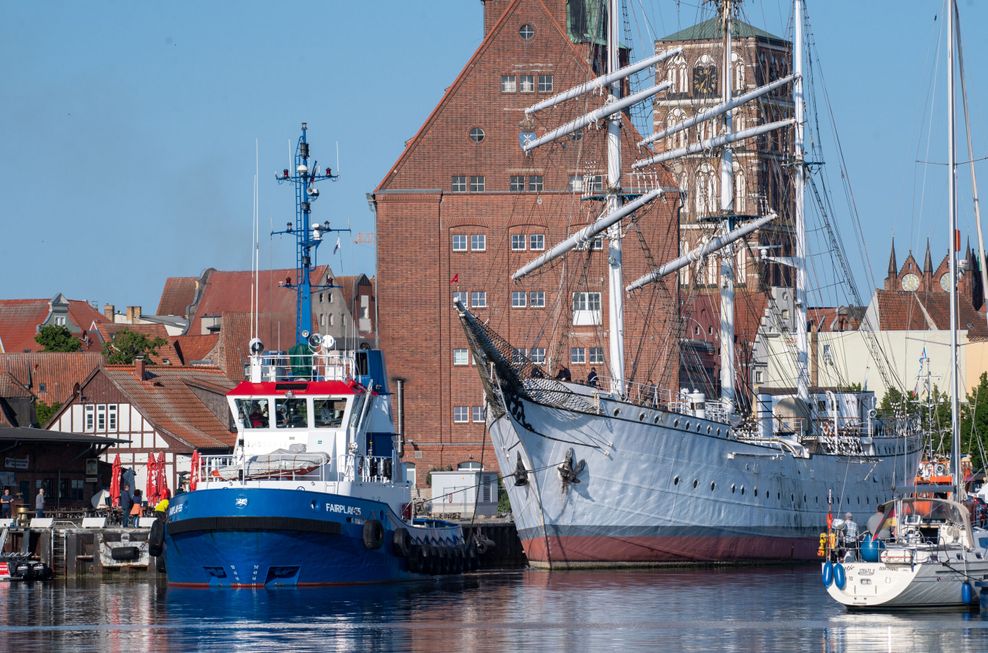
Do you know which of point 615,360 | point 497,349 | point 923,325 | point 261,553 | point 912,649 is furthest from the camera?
point 923,325

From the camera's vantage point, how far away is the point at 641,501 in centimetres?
5772

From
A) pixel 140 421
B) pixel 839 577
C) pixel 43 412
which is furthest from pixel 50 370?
pixel 839 577

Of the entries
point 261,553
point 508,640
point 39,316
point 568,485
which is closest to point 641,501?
point 568,485

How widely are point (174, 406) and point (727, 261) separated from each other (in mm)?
34432

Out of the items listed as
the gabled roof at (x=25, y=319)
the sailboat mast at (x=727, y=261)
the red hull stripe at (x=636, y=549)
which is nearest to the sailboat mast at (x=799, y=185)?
the sailboat mast at (x=727, y=261)

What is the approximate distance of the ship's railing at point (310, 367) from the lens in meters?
49.2

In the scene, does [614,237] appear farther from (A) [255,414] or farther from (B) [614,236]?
(A) [255,414]

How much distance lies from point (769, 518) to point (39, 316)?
356ft

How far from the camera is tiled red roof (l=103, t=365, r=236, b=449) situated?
292 ft

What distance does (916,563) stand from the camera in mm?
39000

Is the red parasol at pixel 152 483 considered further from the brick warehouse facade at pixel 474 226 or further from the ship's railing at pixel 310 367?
the brick warehouse facade at pixel 474 226

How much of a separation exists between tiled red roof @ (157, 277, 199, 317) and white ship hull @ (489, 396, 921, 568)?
393 feet

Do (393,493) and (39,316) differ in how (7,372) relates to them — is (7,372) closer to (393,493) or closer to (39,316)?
(39,316)

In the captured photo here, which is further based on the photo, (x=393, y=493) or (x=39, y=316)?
(x=39, y=316)
